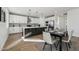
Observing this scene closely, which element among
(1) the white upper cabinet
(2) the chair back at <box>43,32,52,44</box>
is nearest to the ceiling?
(1) the white upper cabinet

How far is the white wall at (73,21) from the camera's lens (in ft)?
5.37

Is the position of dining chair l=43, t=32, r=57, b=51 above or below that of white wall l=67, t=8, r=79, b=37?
below

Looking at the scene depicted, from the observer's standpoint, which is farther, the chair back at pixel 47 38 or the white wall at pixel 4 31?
the chair back at pixel 47 38

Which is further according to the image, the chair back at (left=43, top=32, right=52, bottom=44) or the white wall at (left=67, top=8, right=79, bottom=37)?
the chair back at (left=43, top=32, right=52, bottom=44)

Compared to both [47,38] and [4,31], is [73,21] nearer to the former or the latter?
[47,38]

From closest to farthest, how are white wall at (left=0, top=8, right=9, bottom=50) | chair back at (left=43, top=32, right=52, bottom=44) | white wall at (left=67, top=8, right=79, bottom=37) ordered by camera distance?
white wall at (left=0, top=8, right=9, bottom=50), white wall at (left=67, top=8, right=79, bottom=37), chair back at (left=43, top=32, right=52, bottom=44)

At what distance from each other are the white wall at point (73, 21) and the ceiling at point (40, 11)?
13 cm

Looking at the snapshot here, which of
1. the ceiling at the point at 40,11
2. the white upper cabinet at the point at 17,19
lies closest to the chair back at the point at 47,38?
the ceiling at the point at 40,11

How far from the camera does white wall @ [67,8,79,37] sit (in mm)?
1638

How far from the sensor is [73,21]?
1676 millimetres

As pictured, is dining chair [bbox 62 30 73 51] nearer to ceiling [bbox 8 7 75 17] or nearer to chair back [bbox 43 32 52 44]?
chair back [bbox 43 32 52 44]

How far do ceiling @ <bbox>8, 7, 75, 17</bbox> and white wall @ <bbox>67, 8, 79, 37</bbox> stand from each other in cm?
13

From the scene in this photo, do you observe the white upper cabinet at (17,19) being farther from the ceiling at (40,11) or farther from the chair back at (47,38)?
the chair back at (47,38)

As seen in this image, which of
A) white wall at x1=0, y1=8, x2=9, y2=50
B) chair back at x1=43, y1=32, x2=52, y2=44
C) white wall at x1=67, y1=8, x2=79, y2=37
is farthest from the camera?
chair back at x1=43, y1=32, x2=52, y2=44
